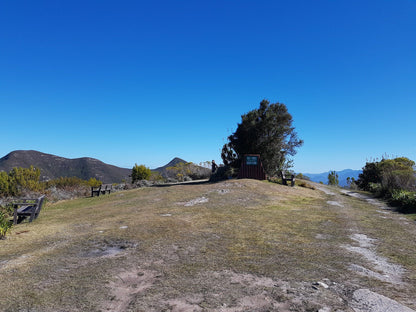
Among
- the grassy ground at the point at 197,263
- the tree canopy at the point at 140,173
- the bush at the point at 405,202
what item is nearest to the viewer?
the grassy ground at the point at 197,263

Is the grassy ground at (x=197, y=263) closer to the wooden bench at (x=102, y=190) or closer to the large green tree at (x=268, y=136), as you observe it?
the wooden bench at (x=102, y=190)

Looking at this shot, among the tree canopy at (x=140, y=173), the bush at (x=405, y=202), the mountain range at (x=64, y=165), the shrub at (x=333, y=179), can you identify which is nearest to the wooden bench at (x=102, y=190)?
the tree canopy at (x=140, y=173)

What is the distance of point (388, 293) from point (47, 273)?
16.4 feet

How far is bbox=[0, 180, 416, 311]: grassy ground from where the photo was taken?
3.24 metres

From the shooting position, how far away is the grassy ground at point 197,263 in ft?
10.6

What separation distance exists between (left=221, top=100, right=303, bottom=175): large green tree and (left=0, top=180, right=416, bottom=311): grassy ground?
14423 millimetres

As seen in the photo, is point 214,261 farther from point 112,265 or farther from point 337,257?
point 337,257

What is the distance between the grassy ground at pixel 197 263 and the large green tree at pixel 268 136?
47.3ft

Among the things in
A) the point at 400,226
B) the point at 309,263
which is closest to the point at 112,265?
the point at 309,263

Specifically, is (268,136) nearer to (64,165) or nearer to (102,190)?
(102,190)

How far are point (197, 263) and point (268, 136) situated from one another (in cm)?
1931

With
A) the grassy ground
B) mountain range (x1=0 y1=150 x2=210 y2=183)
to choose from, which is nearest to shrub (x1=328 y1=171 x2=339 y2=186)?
the grassy ground

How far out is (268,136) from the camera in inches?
890

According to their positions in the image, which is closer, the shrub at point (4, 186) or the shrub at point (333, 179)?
the shrub at point (4, 186)
